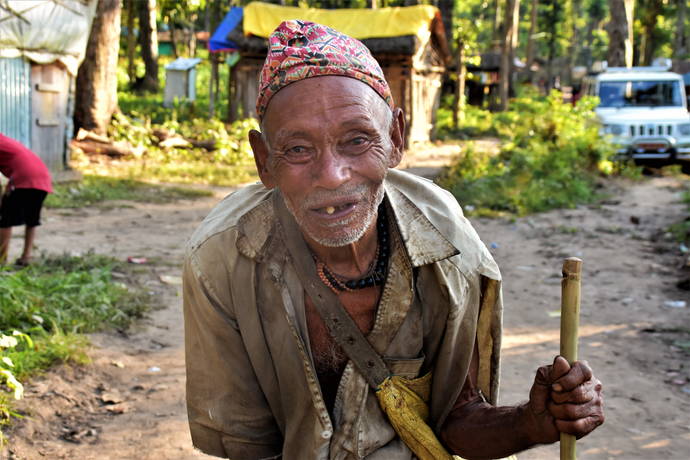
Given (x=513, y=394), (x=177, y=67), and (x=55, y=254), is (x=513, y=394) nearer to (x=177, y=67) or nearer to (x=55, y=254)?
(x=55, y=254)

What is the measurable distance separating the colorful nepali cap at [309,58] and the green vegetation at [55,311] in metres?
2.14

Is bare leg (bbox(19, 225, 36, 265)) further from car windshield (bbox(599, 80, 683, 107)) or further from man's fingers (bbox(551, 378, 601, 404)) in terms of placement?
car windshield (bbox(599, 80, 683, 107))

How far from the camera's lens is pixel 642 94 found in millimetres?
13203

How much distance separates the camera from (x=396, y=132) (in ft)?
7.02

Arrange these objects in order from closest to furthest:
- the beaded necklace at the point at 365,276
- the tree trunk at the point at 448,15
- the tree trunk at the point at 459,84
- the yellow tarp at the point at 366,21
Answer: the beaded necklace at the point at 365,276, the yellow tarp at the point at 366,21, the tree trunk at the point at 448,15, the tree trunk at the point at 459,84

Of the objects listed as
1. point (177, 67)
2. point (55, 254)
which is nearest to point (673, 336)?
point (55, 254)

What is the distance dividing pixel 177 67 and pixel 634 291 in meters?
17.8

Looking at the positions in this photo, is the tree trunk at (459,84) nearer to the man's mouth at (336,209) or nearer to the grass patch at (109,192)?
the grass patch at (109,192)

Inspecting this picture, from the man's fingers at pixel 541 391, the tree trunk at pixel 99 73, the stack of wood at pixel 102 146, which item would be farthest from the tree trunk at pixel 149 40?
the man's fingers at pixel 541 391

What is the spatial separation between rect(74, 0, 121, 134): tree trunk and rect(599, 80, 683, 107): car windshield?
28.8 feet

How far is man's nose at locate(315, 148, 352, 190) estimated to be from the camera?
6.24 ft

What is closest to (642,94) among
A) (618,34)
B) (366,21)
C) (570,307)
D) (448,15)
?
(366,21)

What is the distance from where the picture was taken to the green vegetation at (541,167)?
387 inches

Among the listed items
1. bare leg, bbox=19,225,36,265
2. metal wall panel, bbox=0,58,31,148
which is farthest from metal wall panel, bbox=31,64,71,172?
bare leg, bbox=19,225,36,265
